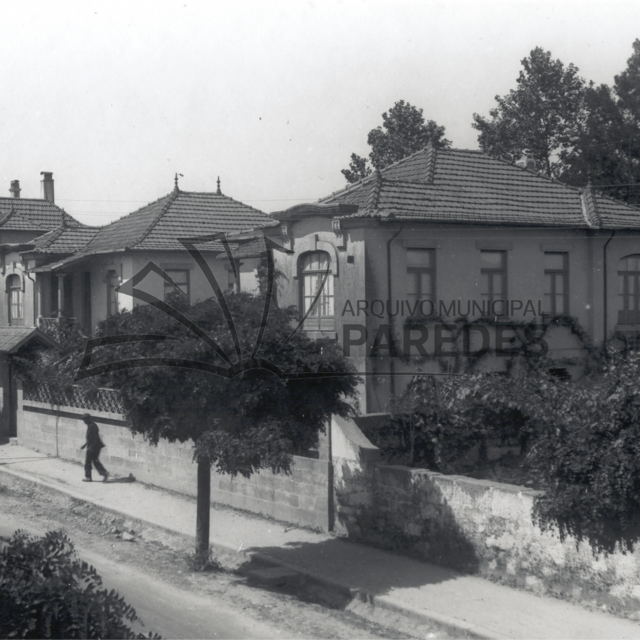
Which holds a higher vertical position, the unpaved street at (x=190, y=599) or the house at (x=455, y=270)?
the house at (x=455, y=270)

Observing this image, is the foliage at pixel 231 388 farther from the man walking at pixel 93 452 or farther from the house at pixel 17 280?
the house at pixel 17 280

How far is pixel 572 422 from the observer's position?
10023mm

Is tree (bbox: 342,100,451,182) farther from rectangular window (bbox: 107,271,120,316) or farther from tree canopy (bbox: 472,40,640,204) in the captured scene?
rectangular window (bbox: 107,271,120,316)

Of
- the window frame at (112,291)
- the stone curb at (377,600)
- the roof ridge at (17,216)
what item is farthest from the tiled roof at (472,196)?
the roof ridge at (17,216)

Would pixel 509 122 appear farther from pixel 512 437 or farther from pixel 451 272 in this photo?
pixel 512 437

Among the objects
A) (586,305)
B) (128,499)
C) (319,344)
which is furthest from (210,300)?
(586,305)

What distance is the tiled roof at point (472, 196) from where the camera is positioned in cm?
1933

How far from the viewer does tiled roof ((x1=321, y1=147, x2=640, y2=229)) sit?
63.4ft

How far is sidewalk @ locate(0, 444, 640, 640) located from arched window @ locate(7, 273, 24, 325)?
1616cm

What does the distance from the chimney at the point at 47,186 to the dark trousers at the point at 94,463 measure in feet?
81.4

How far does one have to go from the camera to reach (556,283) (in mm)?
21203

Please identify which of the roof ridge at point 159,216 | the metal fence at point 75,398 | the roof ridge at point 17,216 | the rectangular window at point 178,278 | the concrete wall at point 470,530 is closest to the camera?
the concrete wall at point 470,530

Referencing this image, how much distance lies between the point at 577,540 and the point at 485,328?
10551mm

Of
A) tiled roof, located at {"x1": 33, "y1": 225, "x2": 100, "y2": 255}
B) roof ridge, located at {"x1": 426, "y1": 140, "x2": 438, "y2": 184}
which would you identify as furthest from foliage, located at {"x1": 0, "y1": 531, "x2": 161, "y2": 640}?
tiled roof, located at {"x1": 33, "y1": 225, "x2": 100, "y2": 255}
